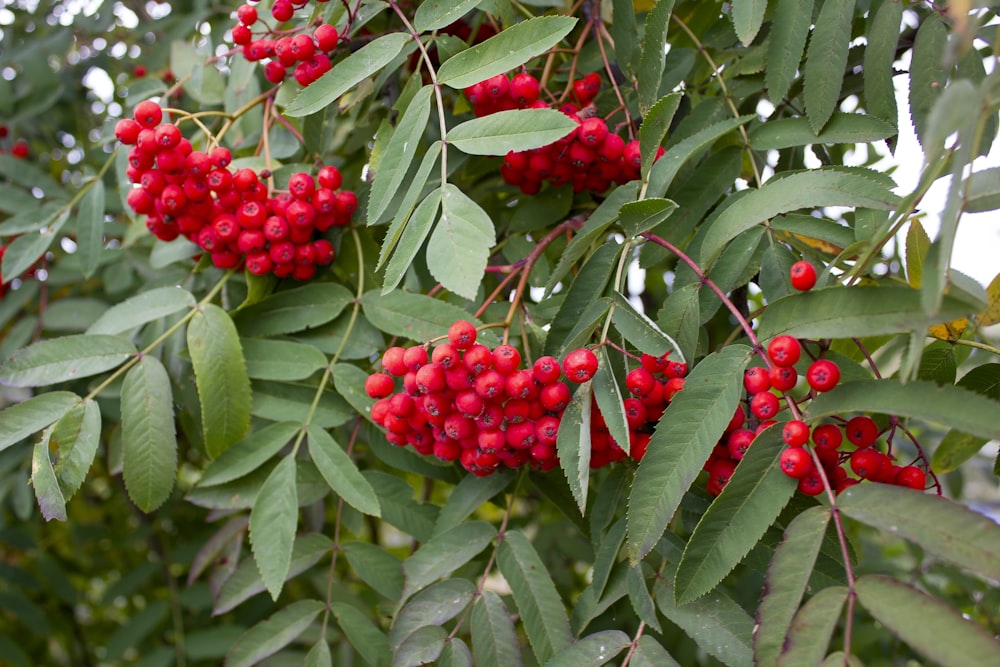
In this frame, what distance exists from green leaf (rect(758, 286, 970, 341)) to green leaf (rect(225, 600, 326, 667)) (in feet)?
4.05

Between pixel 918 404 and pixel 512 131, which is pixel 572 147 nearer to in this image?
pixel 512 131

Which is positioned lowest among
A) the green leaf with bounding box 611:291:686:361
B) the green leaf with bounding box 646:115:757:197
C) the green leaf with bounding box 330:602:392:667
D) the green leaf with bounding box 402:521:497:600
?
the green leaf with bounding box 330:602:392:667

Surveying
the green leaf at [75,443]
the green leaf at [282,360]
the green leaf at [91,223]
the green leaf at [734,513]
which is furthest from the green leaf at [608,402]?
the green leaf at [91,223]

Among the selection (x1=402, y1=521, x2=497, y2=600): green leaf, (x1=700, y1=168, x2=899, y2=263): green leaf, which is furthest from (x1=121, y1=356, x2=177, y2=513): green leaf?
(x1=700, y1=168, x2=899, y2=263): green leaf

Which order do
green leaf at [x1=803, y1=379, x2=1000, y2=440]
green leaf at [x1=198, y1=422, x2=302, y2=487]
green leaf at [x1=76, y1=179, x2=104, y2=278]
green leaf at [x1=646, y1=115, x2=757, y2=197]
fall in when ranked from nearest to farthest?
1. green leaf at [x1=803, y1=379, x2=1000, y2=440]
2. green leaf at [x1=646, y1=115, x2=757, y2=197]
3. green leaf at [x1=198, y1=422, x2=302, y2=487]
4. green leaf at [x1=76, y1=179, x2=104, y2=278]

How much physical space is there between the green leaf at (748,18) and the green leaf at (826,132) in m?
0.21

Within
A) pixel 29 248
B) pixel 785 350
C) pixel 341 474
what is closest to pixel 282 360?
pixel 341 474

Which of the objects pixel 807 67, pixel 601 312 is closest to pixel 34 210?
pixel 601 312

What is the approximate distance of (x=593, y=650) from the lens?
142cm

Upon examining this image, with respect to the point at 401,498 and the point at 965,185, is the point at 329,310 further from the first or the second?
the point at 965,185

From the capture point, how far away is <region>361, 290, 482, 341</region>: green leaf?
1766 millimetres

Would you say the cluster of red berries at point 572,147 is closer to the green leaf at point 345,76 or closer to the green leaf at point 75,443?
the green leaf at point 345,76

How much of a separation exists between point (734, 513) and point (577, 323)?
0.46 meters

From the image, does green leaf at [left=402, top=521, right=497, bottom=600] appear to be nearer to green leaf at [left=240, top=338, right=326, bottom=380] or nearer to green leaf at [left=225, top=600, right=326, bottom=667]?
green leaf at [left=225, top=600, right=326, bottom=667]
